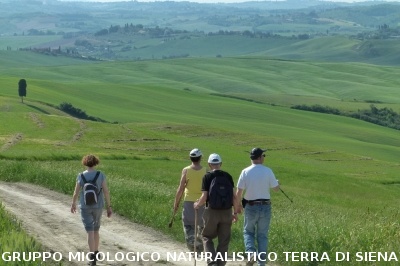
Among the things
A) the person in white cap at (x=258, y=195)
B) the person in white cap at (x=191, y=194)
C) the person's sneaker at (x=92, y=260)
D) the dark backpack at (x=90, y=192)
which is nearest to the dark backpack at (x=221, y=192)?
the person in white cap at (x=258, y=195)

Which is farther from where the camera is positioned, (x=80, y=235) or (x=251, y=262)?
(x=80, y=235)

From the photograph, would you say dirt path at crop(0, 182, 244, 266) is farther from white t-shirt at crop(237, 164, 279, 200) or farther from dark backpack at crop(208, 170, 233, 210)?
white t-shirt at crop(237, 164, 279, 200)

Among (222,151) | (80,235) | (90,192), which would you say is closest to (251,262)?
(90,192)

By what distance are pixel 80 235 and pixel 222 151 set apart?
51690 millimetres

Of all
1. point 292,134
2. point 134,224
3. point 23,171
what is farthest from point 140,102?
point 134,224

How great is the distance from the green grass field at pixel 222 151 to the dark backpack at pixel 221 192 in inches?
78.9

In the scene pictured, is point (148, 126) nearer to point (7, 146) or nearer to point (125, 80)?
point (7, 146)

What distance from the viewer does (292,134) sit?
333 feet

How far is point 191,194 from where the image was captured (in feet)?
54.8

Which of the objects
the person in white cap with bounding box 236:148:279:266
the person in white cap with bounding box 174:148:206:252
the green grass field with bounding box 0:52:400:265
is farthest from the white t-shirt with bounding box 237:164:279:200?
the green grass field with bounding box 0:52:400:265

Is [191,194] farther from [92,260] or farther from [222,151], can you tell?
[222,151]

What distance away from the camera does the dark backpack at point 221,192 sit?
49.2 feet

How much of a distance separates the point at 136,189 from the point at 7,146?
119 ft

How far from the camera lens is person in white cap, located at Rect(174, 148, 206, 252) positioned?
53.9ft
